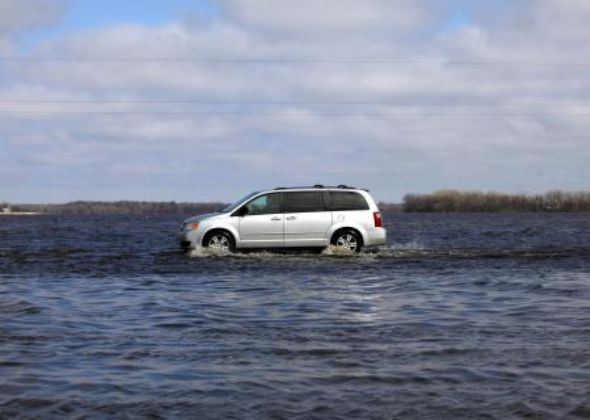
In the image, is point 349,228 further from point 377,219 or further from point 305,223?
point 305,223

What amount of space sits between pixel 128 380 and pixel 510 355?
338 cm

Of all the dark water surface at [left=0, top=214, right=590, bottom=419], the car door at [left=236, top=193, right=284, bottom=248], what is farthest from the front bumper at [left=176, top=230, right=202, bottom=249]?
the dark water surface at [left=0, top=214, right=590, bottom=419]

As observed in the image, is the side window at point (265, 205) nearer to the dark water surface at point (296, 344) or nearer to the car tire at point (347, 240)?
the car tire at point (347, 240)

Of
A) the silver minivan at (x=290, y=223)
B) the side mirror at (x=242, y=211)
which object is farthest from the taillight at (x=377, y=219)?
the side mirror at (x=242, y=211)

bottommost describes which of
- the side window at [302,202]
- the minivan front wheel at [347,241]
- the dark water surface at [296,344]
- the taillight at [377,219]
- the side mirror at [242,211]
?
the dark water surface at [296,344]

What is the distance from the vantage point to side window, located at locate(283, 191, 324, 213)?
20.0m

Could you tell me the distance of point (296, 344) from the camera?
8141 mm

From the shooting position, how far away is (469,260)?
19.0 m

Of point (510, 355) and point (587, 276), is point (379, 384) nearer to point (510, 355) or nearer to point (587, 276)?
point (510, 355)

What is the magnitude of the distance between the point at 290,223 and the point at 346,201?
4.84ft

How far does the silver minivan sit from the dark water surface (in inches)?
156

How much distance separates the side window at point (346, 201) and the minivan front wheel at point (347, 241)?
0.59m

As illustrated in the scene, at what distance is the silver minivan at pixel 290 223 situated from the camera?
65.0 feet

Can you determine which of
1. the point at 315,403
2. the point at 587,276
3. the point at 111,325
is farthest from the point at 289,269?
the point at 315,403
